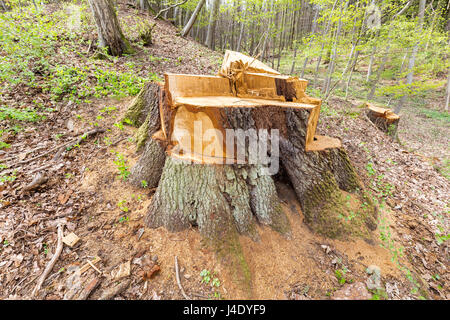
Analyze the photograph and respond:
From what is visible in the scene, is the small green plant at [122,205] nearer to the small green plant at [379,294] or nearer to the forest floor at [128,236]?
the forest floor at [128,236]

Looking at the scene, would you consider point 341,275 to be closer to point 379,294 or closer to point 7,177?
point 379,294

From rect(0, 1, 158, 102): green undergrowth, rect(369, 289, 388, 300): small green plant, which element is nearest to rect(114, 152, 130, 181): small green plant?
rect(0, 1, 158, 102): green undergrowth

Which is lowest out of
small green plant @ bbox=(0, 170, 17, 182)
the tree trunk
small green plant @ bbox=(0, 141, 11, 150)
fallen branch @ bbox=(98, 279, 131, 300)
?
fallen branch @ bbox=(98, 279, 131, 300)

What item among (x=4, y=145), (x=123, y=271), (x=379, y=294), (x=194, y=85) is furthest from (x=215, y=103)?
(x=4, y=145)

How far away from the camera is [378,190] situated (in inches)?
128

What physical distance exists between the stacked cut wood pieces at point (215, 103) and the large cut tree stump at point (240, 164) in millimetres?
11

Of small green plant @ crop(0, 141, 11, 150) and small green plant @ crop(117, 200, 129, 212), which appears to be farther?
small green plant @ crop(0, 141, 11, 150)

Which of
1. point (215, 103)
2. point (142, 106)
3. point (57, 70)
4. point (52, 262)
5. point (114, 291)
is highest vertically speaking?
point (57, 70)

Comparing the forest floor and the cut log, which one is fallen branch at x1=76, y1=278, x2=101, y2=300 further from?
the cut log

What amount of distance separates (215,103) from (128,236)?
1852mm

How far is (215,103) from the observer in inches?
79.5

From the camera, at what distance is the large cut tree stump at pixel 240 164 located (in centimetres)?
205

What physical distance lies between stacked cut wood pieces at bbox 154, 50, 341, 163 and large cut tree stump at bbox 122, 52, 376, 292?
11mm

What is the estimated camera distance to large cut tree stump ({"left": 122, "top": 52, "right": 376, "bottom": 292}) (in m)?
2.05
